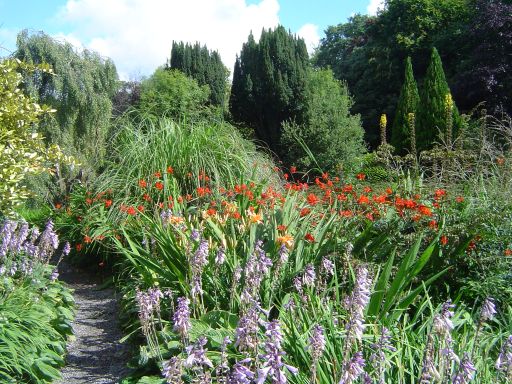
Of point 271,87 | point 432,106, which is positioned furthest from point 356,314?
point 432,106

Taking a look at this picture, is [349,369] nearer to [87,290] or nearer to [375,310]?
[375,310]

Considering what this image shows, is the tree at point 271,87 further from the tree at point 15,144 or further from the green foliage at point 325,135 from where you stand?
the tree at point 15,144

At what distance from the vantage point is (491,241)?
14.0ft

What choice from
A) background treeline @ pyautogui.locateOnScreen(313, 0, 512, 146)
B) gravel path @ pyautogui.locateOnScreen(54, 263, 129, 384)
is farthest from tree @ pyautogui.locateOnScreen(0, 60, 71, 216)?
background treeline @ pyautogui.locateOnScreen(313, 0, 512, 146)

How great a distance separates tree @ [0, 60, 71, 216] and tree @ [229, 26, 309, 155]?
979cm

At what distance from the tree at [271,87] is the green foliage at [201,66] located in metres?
0.69

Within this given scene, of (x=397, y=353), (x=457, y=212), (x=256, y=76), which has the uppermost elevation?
(x=256, y=76)

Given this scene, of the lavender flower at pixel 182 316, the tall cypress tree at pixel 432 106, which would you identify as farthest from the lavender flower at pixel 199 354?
the tall cypress tree at pixel 432 106

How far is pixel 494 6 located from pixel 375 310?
657 inches

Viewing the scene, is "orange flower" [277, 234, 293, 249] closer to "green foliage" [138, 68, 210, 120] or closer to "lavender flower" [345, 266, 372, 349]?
"lavender flower" [345, 266, 372, 349]

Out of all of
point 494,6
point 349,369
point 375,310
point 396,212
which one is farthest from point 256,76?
point 349,369

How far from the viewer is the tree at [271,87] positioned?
1505 cm

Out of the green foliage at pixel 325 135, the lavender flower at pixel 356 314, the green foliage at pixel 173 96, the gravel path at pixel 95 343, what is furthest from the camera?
the green foliage at pixel 325 135

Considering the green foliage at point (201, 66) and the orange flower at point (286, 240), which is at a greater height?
the green foliage at point (201, 66)
